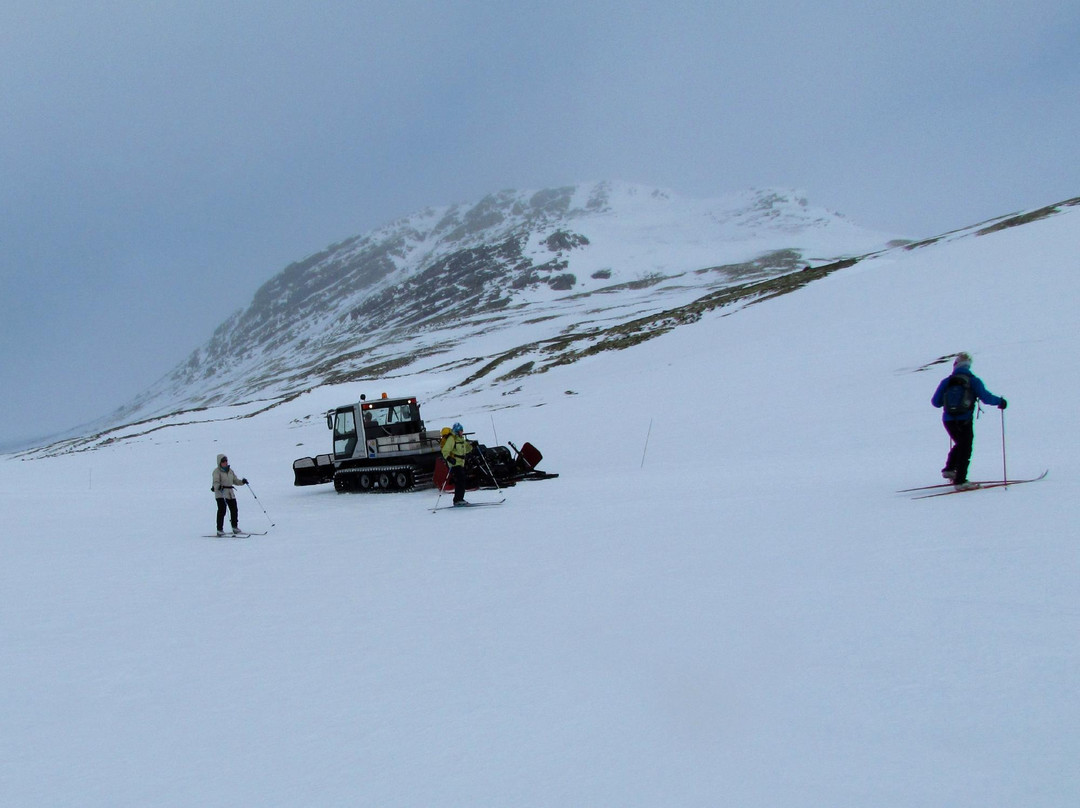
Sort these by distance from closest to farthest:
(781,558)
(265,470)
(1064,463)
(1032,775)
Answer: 1. (1032,775)
2. (781,558)
3. (1064,463)
4. (265,470)

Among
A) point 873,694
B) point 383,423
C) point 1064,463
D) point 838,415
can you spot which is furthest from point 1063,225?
point 873,694

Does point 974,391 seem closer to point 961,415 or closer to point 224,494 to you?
point 961,415

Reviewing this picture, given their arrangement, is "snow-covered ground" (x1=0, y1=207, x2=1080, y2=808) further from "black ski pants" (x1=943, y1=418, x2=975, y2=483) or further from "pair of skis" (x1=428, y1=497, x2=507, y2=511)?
"black ski pants" (x1=943, y1=418, x2=975, y2=483)

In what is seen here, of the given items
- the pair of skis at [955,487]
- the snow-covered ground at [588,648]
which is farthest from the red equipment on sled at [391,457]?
the pair of skis at [955,487]

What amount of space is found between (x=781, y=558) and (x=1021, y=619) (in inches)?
95.2

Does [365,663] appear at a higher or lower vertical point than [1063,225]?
lower

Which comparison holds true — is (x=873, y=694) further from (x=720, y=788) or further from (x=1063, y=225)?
(x=1063, y=225)

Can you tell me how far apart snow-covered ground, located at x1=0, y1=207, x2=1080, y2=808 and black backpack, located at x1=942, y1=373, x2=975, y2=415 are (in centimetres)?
124

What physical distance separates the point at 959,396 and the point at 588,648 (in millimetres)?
6634

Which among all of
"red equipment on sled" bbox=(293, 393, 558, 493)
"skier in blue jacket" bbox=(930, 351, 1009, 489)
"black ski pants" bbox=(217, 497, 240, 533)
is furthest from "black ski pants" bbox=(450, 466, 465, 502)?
"skier in blue jacket" bbox=(930, 351, 1009, 489)

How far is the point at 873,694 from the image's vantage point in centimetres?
396

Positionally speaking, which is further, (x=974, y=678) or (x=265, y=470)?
(x=265, y=470)

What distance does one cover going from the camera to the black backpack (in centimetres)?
886

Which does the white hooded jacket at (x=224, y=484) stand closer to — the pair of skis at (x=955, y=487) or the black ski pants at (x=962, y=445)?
the pair of skis at (x=955, y=487)
